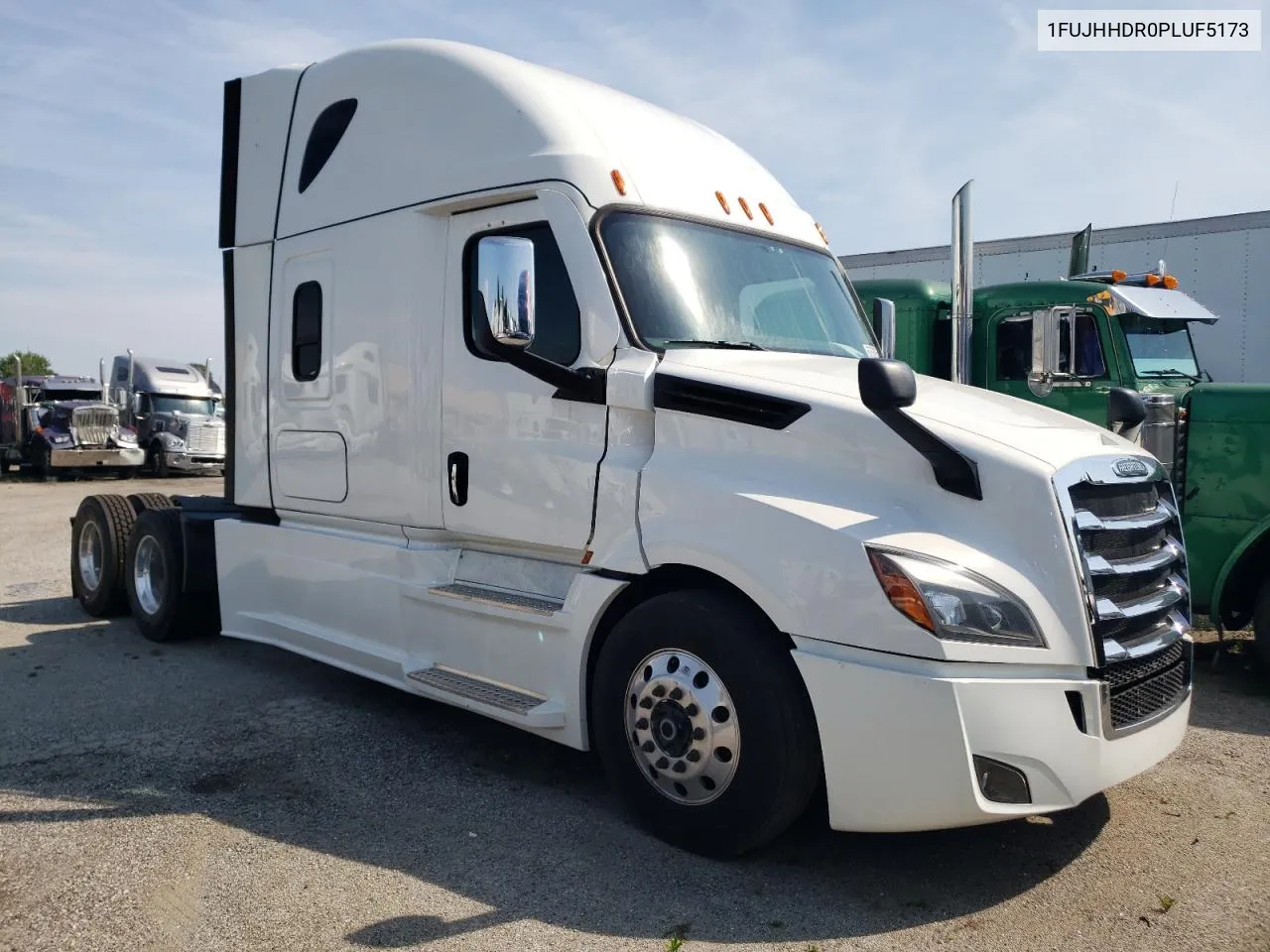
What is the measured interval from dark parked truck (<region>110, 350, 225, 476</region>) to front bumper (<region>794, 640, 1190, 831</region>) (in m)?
25.1

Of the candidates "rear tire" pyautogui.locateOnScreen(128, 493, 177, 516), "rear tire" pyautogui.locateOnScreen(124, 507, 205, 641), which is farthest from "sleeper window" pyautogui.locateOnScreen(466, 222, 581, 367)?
"rear tire" pyautogui.locateOnScreen(128, 493, 177, 516)

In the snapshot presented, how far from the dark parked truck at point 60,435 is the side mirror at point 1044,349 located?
23.2 meters

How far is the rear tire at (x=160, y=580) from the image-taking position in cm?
720

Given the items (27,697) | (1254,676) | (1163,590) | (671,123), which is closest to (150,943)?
(27,697)

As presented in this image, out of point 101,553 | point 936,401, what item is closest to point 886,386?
point 936,401

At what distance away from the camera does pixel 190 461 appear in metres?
26.4

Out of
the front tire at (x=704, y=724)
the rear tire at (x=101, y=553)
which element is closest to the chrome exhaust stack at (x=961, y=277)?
the front tire at (x=704, y=724)

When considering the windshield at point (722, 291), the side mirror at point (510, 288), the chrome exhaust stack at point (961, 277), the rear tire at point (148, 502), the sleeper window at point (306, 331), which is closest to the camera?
the side mirror at point (510, 288)

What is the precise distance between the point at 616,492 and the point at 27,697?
13.1 feet

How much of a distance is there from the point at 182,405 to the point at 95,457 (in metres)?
3.00

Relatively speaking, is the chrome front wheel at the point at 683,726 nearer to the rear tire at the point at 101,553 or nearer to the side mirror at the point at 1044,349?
the side mirror at the point at 1044,349

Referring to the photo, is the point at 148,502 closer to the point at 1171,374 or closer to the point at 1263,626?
the point at 1263,626

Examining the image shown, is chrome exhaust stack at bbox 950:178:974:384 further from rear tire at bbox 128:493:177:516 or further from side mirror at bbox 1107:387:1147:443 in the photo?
rear tire at bbox 128:493:177:516

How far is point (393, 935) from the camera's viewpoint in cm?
336
